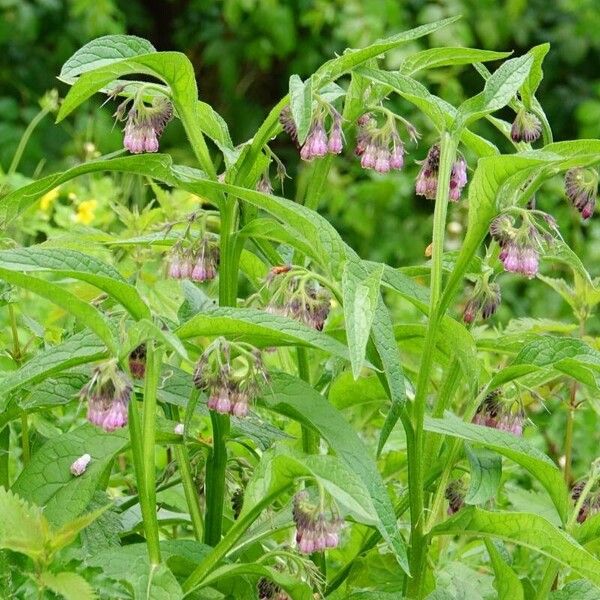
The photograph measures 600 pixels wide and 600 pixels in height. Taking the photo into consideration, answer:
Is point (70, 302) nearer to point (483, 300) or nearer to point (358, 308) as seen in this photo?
point (358, 308)

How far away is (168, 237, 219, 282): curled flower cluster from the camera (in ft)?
5.47

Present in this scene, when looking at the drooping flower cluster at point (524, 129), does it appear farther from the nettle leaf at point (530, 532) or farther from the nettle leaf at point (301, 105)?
the nettle leaf at point (530, 532)

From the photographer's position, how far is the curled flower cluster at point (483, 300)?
68.2 inches

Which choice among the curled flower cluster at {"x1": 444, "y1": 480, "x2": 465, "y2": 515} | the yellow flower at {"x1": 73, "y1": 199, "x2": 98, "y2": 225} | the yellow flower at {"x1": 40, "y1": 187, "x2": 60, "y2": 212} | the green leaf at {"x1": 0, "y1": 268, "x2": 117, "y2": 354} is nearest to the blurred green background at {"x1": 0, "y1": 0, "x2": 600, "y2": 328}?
the yellow flower at {"x1": 40, "y1": 187, "x2": 60, "y2": 212}

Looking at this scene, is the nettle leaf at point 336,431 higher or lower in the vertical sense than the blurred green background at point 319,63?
higher

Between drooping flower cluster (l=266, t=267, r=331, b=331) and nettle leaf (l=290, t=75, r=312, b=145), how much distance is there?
151 millimetres

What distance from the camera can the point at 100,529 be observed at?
1.67 metres

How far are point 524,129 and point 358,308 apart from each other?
0.45m

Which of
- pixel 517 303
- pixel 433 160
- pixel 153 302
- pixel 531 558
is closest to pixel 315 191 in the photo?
pixel 433 160

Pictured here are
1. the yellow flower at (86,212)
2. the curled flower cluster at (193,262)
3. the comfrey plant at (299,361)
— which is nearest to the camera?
the comfrey plant at (299,361)

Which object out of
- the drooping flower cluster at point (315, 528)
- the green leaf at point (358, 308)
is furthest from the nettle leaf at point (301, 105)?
the drooping flower cluster at point (315, 528)

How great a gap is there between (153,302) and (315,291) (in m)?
0.78

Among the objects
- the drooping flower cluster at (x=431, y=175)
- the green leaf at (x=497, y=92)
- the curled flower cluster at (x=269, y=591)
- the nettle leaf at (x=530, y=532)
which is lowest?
the curled flower cluster at (x=269, y=591)

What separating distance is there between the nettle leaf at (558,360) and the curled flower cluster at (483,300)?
0.10 metres
